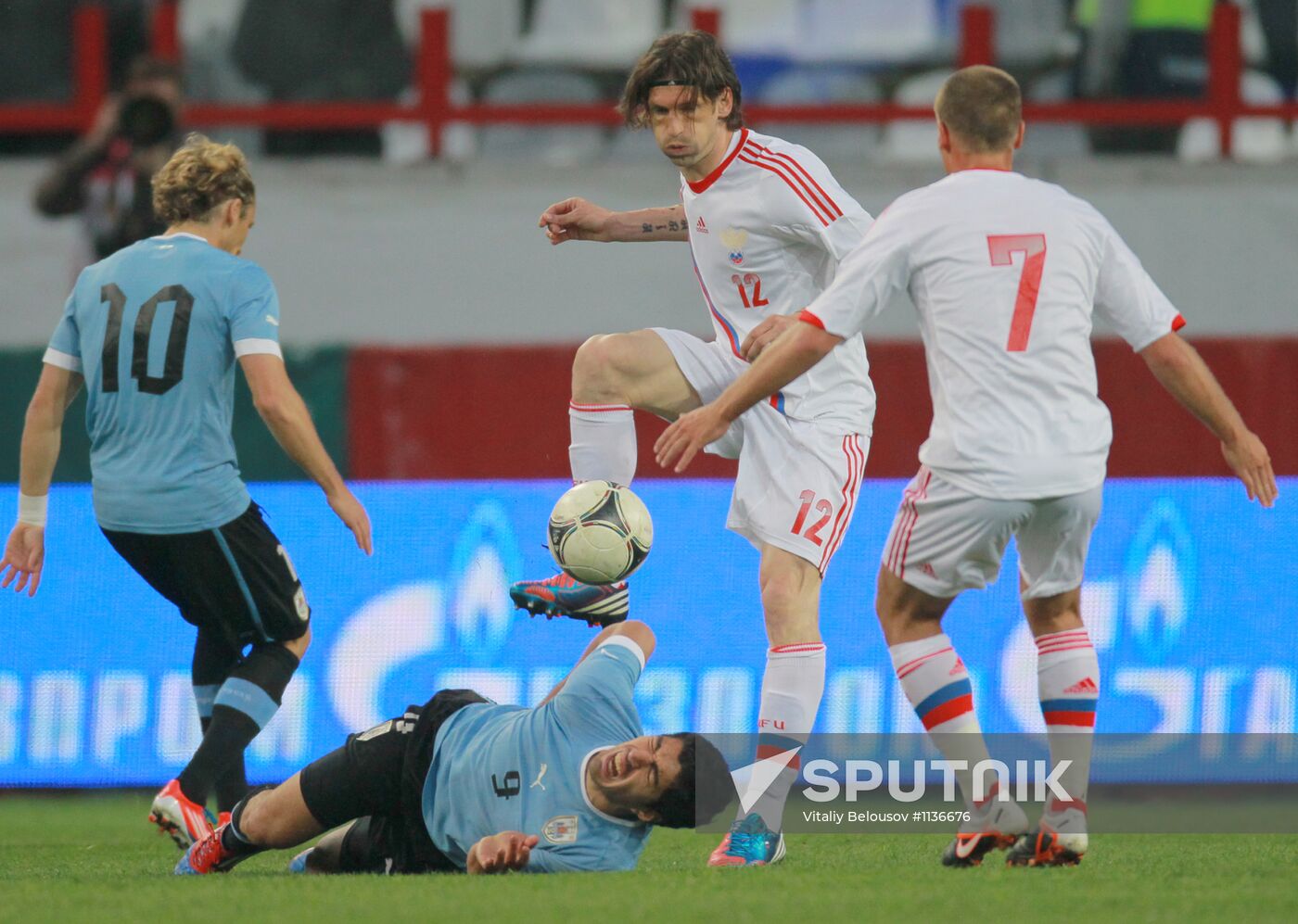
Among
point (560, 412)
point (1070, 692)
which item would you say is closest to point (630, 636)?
point (1070, 692)

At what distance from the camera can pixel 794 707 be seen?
5.02 metres

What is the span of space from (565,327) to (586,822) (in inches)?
238

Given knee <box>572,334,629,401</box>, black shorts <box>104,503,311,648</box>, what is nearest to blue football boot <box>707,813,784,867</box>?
knee <box>572,334,629,401</box>

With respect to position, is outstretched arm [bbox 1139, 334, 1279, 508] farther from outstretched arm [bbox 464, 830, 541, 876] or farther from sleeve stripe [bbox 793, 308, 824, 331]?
outstretched arm [bbox 464, 830, 541, 876]

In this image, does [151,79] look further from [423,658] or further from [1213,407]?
[1213,407]

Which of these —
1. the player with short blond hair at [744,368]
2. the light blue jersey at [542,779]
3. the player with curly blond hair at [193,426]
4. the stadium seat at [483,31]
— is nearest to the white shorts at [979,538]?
the player with short blond hair at [744,368]

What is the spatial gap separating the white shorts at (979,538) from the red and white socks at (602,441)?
3.50ft

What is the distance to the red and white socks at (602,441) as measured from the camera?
5363 millimetres

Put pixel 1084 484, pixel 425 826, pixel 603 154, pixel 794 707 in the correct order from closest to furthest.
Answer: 1. pixel 1084 484
2. pixel 425 826
3. pixel 794 707
4. pixel 603 154

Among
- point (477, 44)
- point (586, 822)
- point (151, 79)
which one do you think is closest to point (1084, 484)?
point (586, 822)

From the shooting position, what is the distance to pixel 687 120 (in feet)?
17.0

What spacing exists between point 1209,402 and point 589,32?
309 inches

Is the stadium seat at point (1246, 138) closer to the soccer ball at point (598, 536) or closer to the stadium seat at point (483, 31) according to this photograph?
the stadium seat at point (483, 31)

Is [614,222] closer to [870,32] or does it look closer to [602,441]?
[602,441]
